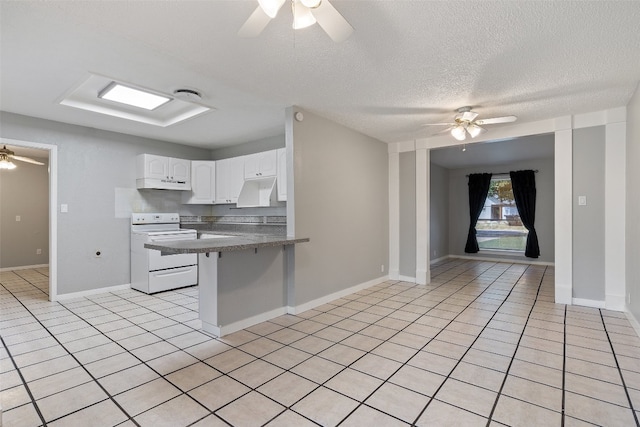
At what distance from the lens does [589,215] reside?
397 cm

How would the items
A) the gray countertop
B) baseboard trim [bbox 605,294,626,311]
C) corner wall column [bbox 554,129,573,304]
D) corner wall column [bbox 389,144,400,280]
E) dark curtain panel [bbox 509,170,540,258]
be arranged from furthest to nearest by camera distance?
1. dark curtain panel [bbox 509,170,540,258]
2. corner wall column [bbox 389,144,400,280]
3. corner wall column [bbox 554,129,573,304]
4. baseboard trim [bbox 605,294,626,311]
5. the gray countertop

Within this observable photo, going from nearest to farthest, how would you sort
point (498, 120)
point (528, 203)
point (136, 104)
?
point (498, 120) → point (136, 104) → point (528, 203)

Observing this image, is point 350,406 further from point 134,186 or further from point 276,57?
point 134,186

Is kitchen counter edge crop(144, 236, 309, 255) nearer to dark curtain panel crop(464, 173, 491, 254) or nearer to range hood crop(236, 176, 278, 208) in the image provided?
range hood crop(236, 176, 278, 208)

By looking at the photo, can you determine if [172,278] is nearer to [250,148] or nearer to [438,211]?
[250,148]

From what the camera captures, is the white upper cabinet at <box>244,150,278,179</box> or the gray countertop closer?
the gray countertop

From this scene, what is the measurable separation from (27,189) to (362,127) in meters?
7.42

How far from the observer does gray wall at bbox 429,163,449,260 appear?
7.86 m

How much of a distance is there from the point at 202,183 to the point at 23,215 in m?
4.55

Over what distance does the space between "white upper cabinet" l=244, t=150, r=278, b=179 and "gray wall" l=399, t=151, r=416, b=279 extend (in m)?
2.24

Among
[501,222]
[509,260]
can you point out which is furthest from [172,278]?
[501,222]

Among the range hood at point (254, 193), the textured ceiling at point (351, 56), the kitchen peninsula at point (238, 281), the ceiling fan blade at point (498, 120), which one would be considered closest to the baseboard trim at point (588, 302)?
the textured ceiling at point (351, 56)

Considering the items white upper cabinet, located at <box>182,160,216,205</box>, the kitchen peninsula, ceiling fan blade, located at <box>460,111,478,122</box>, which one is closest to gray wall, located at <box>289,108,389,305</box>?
the kitchen peninsula

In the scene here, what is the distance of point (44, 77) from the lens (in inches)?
116
